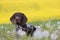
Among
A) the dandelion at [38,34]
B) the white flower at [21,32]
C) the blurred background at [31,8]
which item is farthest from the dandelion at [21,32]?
the blurred background at [31,8]

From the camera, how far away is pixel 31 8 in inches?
147

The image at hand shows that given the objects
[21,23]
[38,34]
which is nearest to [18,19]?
[21,23]

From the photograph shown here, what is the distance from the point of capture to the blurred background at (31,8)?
12.1 ft

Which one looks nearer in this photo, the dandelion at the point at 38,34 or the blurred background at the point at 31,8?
the dandelion at the point at 38,34

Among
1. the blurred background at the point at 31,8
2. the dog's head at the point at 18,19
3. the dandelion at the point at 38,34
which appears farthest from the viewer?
the blurred background at the point at 31,8

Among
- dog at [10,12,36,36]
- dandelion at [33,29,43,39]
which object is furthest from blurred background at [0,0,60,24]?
dandelion at [33,29,43,39]

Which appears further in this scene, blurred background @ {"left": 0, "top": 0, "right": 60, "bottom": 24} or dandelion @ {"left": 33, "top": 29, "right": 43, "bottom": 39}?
blurred background @ {"left": 0, "top": 0, "right": 60, "bottom": 24}

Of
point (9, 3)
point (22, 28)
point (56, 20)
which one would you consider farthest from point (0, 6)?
point (22, 28)

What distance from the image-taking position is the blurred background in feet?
12.1

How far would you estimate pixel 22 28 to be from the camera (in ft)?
9.18

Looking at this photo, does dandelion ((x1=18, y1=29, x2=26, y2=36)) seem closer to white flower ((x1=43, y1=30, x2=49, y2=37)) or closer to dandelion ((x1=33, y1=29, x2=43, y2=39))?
dandelion ((x1=33, y1=29, x2=43, y2=39))

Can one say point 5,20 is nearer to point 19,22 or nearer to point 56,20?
point 56,20

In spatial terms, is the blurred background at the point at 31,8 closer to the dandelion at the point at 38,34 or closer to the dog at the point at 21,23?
the dog at the point at 21,23

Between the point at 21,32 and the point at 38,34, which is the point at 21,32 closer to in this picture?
the point at 21,32
